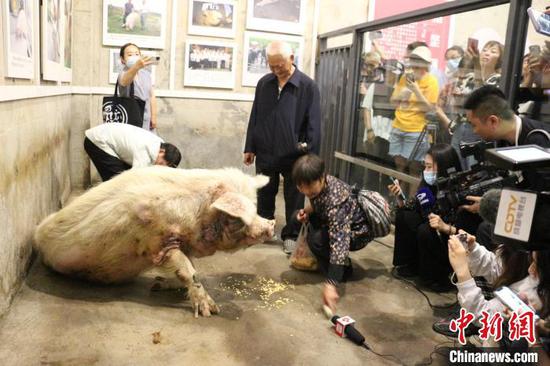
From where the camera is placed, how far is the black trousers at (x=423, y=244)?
11.5 ft

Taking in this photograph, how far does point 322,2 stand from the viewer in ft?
23.1

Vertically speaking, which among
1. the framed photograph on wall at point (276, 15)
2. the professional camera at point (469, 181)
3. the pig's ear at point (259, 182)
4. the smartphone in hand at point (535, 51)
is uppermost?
the framed photograph on wall at point (276, 15)

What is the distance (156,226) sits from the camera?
2.95 metres

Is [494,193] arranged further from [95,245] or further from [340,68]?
[340,68]

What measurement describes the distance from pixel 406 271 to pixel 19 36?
3.06 m

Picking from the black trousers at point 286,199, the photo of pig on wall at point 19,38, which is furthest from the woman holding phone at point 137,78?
the black trousers at point 286,199

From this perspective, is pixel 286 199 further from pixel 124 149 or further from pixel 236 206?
pixel 236 206

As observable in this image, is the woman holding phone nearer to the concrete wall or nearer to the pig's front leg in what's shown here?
the concrete wall

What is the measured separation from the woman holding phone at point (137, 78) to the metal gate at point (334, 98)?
2.26m

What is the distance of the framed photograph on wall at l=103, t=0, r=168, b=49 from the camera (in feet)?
20.2

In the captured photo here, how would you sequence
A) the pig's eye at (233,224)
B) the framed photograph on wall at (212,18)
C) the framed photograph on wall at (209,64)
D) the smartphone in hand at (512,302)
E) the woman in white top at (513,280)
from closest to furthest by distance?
1. the smartphone in hand at (512,302)
2. the woman in white top at (513,280)
3. the pig's eye at (233,224)
4. the framed photograph on wall at (212,18)
5. the framed photograph on wall at (209,64)

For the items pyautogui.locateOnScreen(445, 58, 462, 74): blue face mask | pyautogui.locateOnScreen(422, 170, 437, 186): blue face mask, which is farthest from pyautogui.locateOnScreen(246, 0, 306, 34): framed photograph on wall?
pyautogui.locateOnScreen(422, 170, 437, 186): blue face mask

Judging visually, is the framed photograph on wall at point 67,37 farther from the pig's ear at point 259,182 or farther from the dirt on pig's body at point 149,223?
the pig's ear at point 259,182

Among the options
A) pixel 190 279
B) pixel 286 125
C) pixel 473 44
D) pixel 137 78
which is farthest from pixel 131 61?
pixel 473 44
